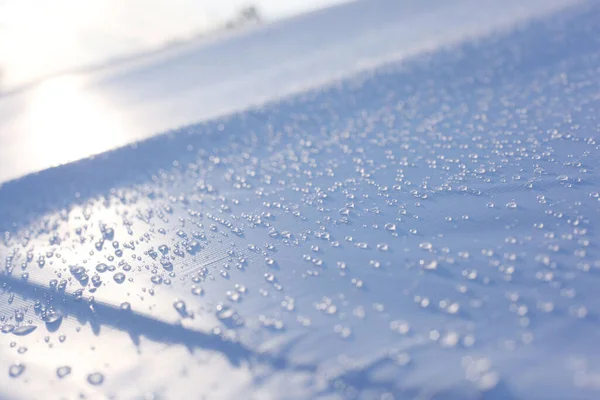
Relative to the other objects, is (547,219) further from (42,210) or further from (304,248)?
(42,210)

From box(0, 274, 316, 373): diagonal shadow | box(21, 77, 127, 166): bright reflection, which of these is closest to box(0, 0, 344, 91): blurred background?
box(21, 77, 127, 166): bright reflection

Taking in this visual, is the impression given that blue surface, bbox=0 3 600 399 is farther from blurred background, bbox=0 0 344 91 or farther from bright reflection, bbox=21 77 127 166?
blurred background, bbox=0 0 344 91

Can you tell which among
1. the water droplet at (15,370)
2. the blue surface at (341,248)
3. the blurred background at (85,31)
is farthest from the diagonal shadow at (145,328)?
the blurred background at (85,31)

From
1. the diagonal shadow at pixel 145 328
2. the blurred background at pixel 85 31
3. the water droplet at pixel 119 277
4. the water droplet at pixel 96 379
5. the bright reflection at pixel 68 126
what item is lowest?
the water droplet at pixel 96 379

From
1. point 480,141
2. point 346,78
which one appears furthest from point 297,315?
point 346,78

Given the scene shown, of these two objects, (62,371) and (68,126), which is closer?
(62,371)

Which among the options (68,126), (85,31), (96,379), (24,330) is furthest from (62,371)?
(85,31)

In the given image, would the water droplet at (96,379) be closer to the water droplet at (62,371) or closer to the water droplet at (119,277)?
the water droplet at (62,371)

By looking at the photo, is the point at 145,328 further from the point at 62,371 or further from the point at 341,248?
the point at 341,248

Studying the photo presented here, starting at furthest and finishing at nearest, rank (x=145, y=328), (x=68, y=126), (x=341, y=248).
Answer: (x=68, y=126)
(x=341, y=248)
(x=145, y=328)
